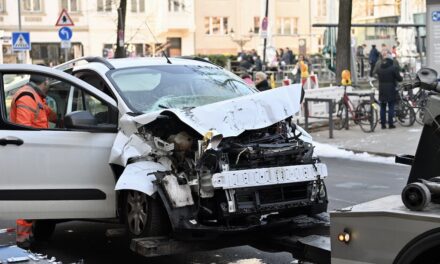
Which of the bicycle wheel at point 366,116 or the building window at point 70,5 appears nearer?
the bicycle wheel at point 366,116

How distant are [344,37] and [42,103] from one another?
14.5m

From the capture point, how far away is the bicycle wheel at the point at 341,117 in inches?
656

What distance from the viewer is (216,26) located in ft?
202

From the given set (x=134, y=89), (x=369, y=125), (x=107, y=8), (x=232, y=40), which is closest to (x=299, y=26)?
(x=232, y=40)

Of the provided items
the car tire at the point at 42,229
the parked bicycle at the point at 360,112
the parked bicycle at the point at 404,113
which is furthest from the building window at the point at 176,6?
the car tire at the point at 42,229

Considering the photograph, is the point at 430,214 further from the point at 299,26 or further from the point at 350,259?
the point at 299,26

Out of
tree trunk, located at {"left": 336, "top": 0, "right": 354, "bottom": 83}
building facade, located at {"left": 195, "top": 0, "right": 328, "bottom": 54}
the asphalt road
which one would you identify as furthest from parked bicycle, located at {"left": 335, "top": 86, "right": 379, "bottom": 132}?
building facade, located at {"left": 195, "top": 0, "right": 328, "bottom": 54}

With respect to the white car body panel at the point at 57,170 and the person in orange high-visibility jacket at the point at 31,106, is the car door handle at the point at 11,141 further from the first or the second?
the person in orange high-visibility jacket at the point at 31,106

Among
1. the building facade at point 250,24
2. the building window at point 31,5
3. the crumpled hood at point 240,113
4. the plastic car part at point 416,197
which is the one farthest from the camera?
the building facade at point 250,24

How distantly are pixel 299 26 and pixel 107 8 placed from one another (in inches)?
815

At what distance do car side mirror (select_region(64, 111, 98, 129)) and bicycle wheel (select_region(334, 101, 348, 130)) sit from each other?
11.6 metres

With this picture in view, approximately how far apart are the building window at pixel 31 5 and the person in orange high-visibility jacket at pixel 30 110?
158 feet

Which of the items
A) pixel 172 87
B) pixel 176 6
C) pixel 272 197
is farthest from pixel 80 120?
pixel 176 6

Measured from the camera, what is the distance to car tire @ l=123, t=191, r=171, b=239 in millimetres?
5332
